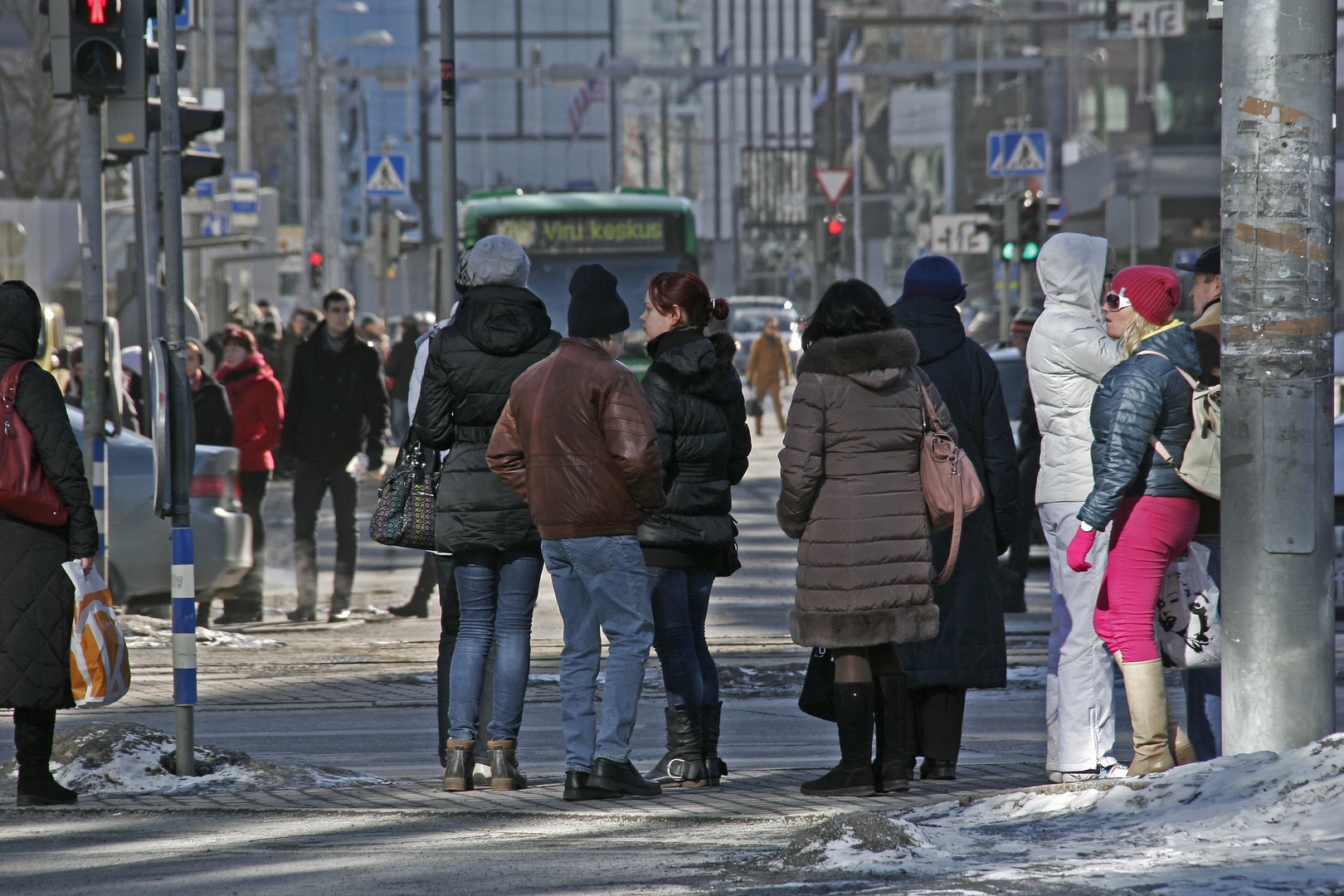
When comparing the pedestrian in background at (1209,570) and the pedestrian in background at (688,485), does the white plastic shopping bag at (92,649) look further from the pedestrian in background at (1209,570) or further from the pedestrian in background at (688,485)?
the pedestrian in background at (1209,570)

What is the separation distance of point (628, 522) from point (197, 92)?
68.5 ft

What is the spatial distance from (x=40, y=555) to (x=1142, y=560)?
3.69 m

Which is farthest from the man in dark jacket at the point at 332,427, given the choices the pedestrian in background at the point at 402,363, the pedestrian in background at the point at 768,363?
the pedestrian in background at the point at 768,363

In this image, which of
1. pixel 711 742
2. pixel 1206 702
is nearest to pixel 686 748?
pixel 711 742

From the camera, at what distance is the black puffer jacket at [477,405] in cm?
639

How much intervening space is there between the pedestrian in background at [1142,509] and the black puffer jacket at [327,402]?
6563mm

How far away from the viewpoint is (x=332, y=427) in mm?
11867

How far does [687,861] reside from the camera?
532 cm

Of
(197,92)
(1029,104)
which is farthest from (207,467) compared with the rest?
(1029,104)

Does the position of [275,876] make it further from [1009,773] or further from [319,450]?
[319,450]

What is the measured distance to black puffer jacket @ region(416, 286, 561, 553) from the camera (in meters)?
6.39

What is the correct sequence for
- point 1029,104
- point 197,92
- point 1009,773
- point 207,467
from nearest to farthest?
1. point 1009,773
2. point 207,467
3. point 197,92
4. point 1029,104

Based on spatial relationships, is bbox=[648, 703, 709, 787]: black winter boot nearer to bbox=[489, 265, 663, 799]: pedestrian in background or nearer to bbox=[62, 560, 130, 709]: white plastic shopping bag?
bbox=[489, 265, 663, 799]: pedestrian in background

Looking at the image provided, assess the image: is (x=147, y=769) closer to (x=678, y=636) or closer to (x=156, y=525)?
(x=678, y=636)
